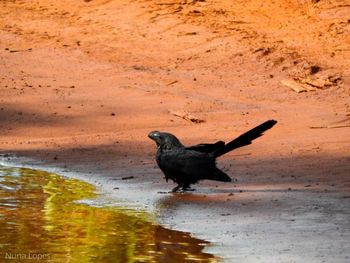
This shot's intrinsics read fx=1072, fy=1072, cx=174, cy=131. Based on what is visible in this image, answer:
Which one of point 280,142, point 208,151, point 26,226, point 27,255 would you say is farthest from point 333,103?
point 27,255

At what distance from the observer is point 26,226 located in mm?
8531

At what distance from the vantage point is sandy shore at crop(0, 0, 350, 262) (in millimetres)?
8789

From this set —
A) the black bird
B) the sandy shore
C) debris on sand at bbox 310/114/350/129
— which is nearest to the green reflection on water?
the sandy shore

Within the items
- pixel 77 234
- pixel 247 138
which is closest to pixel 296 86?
pixel 247 138

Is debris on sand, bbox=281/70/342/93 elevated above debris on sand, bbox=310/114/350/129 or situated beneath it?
situated beneath

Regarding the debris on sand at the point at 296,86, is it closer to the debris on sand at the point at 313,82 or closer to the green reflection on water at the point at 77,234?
the debris on sand at the point at 313,82

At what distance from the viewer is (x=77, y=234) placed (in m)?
8.18

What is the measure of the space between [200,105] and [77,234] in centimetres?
949

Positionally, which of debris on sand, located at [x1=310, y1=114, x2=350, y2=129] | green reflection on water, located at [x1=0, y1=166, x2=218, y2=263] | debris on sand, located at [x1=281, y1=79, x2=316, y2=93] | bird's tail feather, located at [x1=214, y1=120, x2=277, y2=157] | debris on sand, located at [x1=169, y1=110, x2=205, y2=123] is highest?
bird's tail feather, located at [x1=214, y1=120, x2=277, y2=157]

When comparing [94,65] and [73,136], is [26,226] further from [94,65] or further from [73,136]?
[94,65]

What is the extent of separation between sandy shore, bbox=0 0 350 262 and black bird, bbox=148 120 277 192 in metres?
0.21

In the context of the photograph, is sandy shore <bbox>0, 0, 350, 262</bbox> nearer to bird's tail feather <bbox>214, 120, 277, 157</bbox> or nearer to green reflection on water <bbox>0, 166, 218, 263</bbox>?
green reflection on water <bbox>0, 166, 218, 263</bbox>

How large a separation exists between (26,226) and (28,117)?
8.76 meters

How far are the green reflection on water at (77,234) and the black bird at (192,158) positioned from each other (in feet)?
2.56
